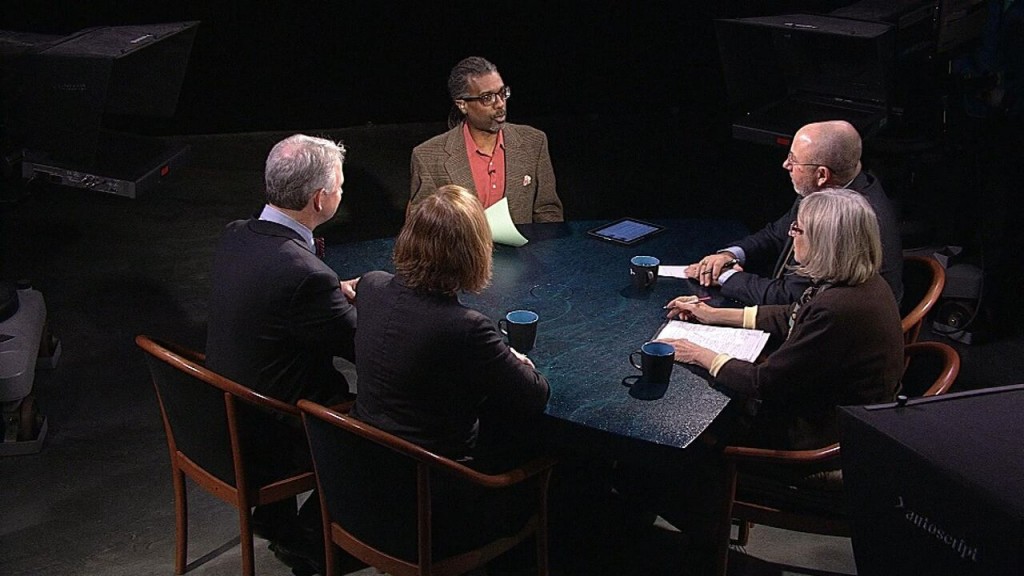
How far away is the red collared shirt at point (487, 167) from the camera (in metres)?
4.13

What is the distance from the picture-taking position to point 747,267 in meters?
3.67

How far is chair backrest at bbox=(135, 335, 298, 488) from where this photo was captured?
2672 mm

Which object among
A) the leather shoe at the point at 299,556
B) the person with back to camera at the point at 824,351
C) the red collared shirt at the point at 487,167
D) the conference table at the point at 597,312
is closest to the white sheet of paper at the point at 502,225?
the conference table at the point at 597,312

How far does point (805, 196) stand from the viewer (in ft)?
11.0

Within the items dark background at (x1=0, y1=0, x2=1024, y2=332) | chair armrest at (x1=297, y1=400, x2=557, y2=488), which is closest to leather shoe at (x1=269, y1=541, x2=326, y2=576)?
chair armrest at (x1=297, y1=400, x2=557, y2=488)

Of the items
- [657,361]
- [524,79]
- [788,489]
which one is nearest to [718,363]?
[657,361]

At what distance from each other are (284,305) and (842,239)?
143 cm

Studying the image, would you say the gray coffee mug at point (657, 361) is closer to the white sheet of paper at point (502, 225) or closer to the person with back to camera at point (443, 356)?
the person with back to camera at point (443, 356)

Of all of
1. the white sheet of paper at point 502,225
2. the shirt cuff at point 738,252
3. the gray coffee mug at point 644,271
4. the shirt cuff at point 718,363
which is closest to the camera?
the shirt cuff at point 718,363

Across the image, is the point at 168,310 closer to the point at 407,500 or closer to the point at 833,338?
the point at 407,500

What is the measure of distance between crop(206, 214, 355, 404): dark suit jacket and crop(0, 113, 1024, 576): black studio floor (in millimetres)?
690

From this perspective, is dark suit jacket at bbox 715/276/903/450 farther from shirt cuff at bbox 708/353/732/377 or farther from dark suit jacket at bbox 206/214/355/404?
dark suit jacket at bbox 206/214/355/404

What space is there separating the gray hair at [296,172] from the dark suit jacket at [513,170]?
0.99m

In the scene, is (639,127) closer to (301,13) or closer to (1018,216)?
(301,13)
